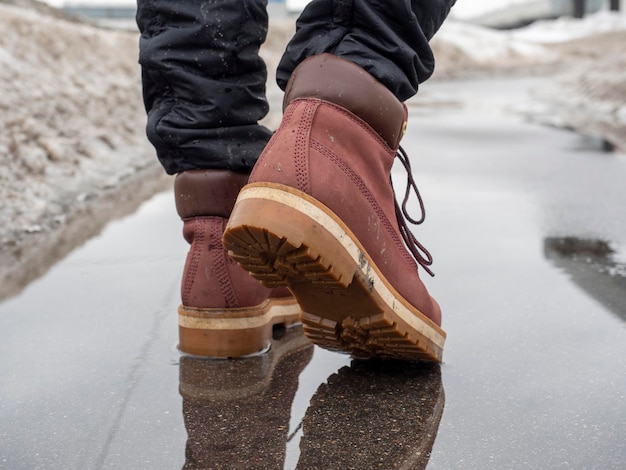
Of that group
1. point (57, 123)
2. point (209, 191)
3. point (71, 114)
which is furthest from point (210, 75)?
point (71, 114)

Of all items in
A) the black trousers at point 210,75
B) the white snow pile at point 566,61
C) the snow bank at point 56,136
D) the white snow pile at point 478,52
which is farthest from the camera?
the white snow pile at point 478,52

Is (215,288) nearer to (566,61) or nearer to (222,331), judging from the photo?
(222,331)

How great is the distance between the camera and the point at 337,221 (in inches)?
52.6

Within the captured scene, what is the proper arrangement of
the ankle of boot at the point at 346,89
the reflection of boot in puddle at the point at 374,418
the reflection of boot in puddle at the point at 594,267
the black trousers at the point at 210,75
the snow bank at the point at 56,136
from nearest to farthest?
the reflection of boot in puddle at the point at 374,418 → the ankle of boot at the point at 346,89 → the black trousers at the point at 210,75 → the reflection of boot in puddle at the point at 594,267 → the snow bank at the point at 56,136

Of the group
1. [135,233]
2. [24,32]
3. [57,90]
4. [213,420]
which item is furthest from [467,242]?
[24,32]

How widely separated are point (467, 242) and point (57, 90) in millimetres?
3043

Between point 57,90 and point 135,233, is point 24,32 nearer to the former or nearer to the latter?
point 57,90

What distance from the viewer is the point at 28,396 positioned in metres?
1.46

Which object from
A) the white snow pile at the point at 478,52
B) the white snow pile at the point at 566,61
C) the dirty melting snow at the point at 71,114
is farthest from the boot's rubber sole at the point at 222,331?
the white snow pile at the point at 478,52

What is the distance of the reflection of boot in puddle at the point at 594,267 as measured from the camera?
1983 millimetres

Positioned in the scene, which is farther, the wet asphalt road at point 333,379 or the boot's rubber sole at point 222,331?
the boot's rubber sole at point 222,331

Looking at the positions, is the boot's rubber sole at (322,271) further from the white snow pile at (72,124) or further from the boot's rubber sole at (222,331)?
the white snow pile at (72,124)

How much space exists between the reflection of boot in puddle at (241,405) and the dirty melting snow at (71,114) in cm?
133

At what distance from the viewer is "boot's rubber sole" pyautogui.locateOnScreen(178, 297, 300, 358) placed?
5.29 feet
